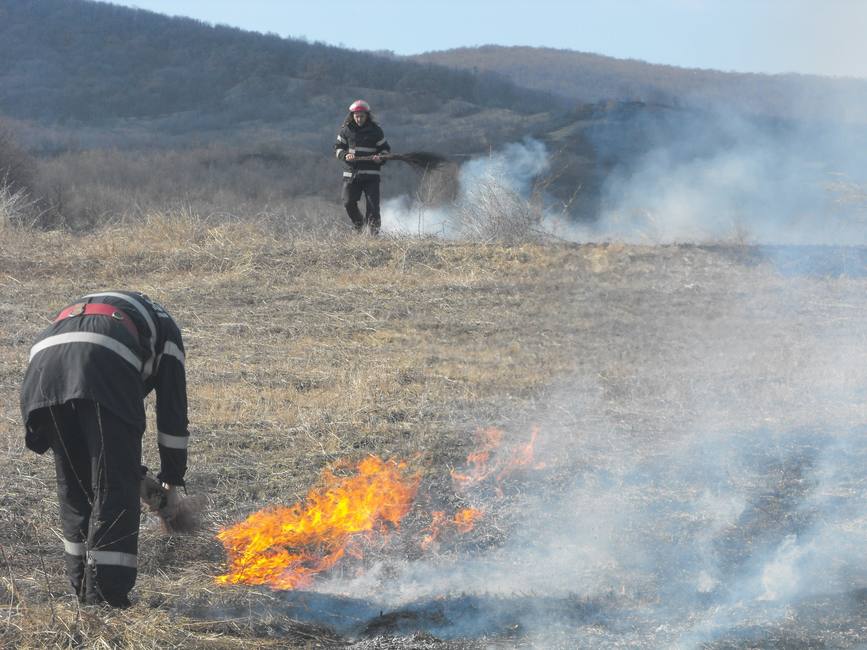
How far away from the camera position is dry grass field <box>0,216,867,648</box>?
4246 millimetres

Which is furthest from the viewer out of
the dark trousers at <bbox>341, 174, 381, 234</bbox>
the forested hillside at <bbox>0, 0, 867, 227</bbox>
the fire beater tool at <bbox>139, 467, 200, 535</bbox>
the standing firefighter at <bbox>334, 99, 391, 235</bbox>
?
the forested hillside at <bbox>0, 0, 867, 227</bbox>

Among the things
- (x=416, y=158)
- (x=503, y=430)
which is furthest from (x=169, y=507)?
(x=416, y=158)

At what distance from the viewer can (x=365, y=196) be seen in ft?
39.2

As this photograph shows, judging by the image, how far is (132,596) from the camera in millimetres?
4223

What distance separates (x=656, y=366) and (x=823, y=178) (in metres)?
16.3

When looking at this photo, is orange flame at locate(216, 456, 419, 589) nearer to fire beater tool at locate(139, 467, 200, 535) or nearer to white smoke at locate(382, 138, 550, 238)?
fire beater tool at locate(139, 467, 200, 535)

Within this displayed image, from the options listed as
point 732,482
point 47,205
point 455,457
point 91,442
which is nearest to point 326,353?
point 455,457

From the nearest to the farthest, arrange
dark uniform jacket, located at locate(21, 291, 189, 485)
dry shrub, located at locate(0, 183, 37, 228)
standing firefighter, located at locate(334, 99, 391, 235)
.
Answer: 1. dark uniform jacket, located at locate(21, 291, 189, 485)
2. standing firefighter, located at locate(334, 99, 391, 235)
3. dry shrub, located at locate(0, 183, 37, 228)

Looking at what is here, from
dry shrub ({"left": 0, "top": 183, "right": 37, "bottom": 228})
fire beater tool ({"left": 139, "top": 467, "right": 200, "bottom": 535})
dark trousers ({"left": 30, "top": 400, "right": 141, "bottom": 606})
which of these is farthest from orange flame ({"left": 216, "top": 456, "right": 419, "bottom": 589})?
dry shrub ({"left": 0, "top": 183, "right": 37, "bottom": 228})

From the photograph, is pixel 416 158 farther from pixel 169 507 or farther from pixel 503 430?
pixel 169 507

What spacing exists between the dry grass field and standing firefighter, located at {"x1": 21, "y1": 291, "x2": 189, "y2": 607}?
0.75 feet

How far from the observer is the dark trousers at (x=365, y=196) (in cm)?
1168

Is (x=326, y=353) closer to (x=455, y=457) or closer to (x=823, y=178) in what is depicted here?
(x=455, y=457)

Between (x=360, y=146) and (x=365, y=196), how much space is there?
679 mm
